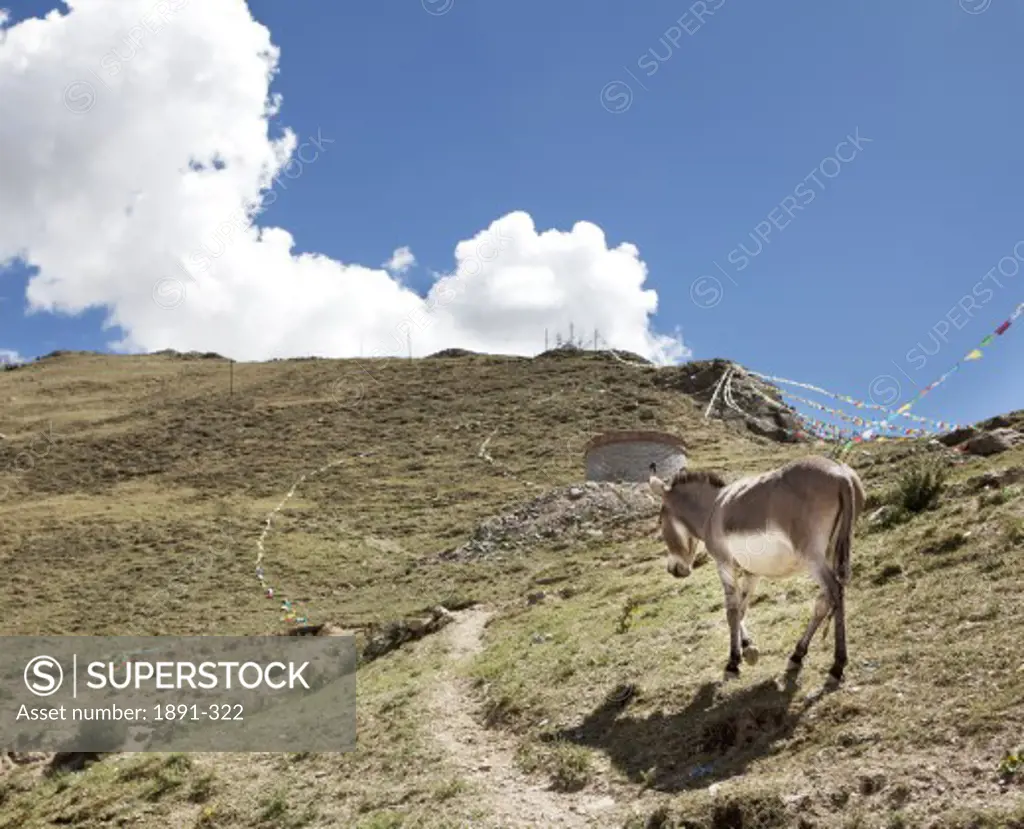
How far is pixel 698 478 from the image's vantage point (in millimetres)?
13219

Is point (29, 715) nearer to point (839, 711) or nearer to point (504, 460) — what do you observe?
point (839, 711)

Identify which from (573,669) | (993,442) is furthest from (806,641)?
(993,442)

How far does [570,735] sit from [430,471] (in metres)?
48.5

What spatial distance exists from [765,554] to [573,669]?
14.6 ft

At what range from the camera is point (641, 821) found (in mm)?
8586

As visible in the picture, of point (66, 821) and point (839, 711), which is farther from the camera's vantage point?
point (66, 821)

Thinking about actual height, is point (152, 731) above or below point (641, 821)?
above

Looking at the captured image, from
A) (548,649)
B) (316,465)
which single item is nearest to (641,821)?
(548,649)

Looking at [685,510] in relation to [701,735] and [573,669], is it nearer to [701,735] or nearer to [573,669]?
[573,669]

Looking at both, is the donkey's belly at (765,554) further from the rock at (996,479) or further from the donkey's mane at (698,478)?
the rock at (996,479)

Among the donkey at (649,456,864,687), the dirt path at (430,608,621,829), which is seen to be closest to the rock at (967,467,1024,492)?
the donkey at (649,456,864,687)
